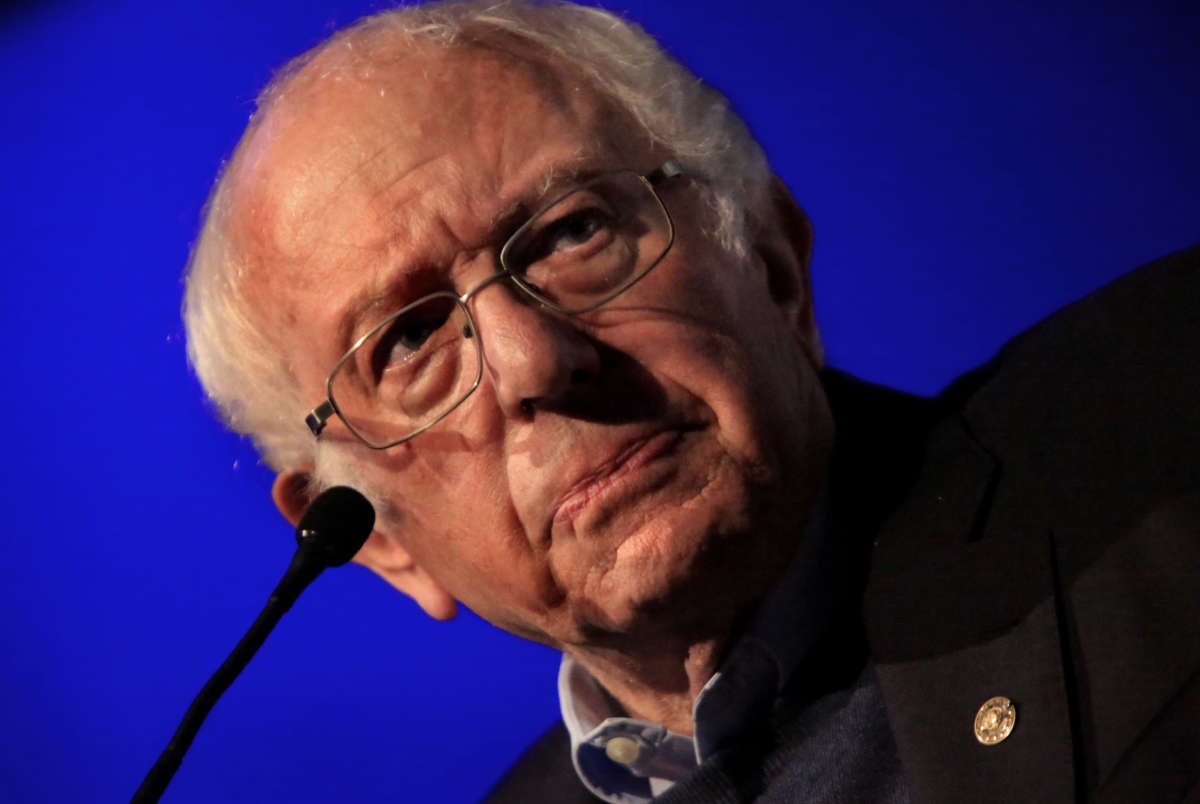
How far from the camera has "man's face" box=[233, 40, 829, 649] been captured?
146 cm

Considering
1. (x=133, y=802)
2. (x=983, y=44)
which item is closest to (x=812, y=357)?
(x=983, y=44)

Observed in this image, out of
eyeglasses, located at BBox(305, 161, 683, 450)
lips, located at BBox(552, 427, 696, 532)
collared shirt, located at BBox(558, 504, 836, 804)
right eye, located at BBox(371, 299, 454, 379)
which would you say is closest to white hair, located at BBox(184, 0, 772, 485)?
eyeglasses, located at BBox(305, 161, 683, 450)

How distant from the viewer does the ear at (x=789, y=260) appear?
5.74 ft

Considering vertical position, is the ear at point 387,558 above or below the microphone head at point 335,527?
below

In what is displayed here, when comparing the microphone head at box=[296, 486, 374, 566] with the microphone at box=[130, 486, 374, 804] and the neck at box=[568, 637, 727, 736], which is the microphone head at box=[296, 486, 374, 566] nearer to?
the microphone at box=[130, 486, 374, 804]

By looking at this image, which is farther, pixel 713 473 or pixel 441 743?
pixel 441 743

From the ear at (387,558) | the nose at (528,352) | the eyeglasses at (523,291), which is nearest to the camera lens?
the nose at (528,352)

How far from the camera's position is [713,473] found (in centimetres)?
147

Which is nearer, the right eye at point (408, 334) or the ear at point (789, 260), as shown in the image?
the right eye at point (408, 334)

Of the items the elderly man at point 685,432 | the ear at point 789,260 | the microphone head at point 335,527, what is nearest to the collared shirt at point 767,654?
the elderly man at point 685,432

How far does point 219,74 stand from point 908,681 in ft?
5.58

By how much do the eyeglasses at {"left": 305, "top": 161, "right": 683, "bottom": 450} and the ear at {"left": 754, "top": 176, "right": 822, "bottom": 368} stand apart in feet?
0.66

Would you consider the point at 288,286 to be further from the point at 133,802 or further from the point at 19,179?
the point at 19,179

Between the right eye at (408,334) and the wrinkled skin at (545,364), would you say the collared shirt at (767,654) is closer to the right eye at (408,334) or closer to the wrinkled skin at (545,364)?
the wrinkled skin at (545,364)
